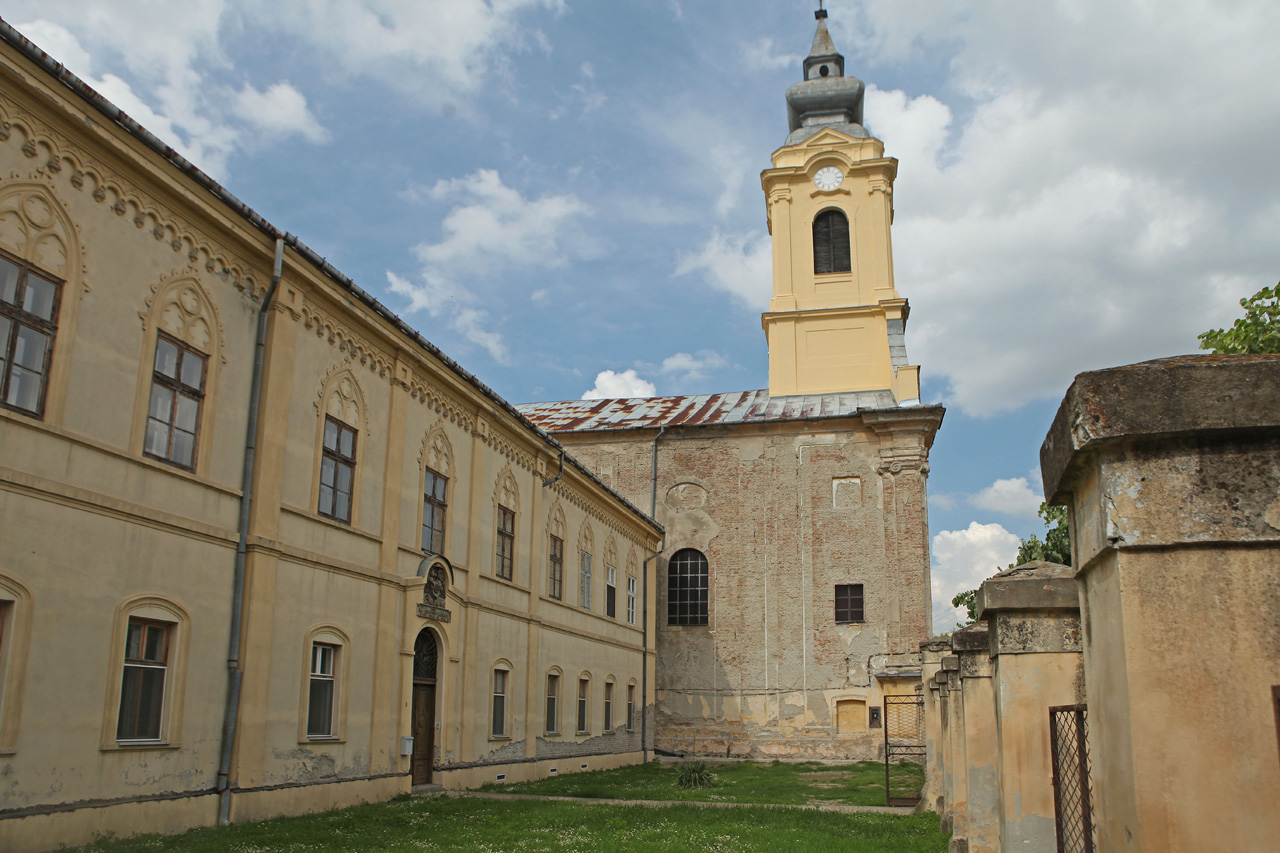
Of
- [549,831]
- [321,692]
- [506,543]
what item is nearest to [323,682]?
[321,692]

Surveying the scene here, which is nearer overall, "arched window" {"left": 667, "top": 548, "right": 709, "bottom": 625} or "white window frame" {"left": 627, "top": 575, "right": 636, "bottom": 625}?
"white window frame" {"left": 627, "top": 575, "right": 636, "bottom": 625}

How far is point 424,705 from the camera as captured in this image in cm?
1792

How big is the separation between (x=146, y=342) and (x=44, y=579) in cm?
303

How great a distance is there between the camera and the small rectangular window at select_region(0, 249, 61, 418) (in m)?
10.1

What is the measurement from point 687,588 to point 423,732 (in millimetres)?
17816

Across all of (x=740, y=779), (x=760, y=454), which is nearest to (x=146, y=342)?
(x=740, y=779)

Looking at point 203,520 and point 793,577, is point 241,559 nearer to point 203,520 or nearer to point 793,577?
point 203,520

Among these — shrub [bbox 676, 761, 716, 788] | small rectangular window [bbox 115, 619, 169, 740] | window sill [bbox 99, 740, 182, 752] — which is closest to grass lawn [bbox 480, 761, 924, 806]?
shrub [bbox 676, 761, 716, 788]

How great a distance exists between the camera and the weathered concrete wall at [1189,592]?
2834mm

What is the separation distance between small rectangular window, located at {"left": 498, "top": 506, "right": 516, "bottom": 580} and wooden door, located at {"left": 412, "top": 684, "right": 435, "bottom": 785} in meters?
3.75

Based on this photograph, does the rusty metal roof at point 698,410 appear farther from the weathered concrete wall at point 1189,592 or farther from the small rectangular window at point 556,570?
the weathered concrete wall at point 1189,592

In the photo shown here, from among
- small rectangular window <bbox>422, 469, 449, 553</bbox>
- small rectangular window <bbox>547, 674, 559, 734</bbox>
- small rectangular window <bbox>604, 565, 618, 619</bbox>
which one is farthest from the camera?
small rectangular window <bbox>604, 565, 618, 619</bbox>

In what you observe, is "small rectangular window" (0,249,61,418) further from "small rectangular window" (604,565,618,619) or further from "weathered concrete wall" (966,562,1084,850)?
"small rectangular window" (604,565,618,619)

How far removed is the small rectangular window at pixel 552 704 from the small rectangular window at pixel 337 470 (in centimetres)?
951
